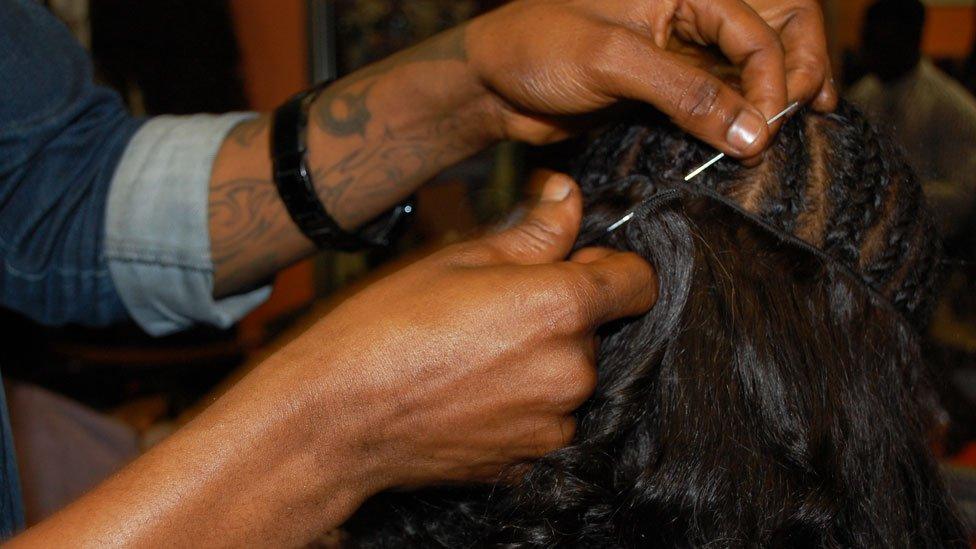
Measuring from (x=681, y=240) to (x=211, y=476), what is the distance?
50 cm

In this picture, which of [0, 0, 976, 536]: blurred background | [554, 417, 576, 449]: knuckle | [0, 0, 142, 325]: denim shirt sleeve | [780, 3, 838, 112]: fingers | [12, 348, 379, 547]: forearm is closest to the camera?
[12, 348, 379, 547]: forearm

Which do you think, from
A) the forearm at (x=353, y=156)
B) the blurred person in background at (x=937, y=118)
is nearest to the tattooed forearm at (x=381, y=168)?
the forearm at (x=353, y=156)

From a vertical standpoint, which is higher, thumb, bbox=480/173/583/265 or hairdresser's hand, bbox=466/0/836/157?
hairdresser's hand, bbox=466/0/836/157

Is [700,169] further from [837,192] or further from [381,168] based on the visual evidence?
[381,168]

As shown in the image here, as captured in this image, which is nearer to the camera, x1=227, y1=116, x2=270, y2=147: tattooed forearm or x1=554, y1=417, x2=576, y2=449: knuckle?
x1=554, y1=417, x2=576, y2=449: knuckle

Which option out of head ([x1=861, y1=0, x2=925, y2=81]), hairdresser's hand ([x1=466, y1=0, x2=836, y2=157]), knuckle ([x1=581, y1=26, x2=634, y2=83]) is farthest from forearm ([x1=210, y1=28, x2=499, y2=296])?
head ([x1=861, y1=0, x2=925, y2=81])

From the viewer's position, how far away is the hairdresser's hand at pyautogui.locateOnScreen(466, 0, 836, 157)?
2.75ft

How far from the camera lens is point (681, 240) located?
862 mm

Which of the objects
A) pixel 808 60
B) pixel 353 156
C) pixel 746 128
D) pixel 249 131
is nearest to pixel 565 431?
pixel 746 128

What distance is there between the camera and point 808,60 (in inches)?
35.6

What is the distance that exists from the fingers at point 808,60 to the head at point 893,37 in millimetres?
1175

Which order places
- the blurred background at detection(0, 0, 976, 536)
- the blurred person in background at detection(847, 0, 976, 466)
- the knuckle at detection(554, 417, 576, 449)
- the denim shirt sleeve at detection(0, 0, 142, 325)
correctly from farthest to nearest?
1. the blurred person in background at detection(847, 0, 976, 466)
2. the blurred background at detection(0, 0, 976, 536)
3. the denim shirt sleeve at detection(0, 0, 142, 325)
4. the knuckle at detection(554, 417, 576, 449)

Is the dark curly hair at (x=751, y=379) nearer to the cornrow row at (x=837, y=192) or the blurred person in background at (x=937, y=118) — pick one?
the cornrow row at (x=837, y=192)

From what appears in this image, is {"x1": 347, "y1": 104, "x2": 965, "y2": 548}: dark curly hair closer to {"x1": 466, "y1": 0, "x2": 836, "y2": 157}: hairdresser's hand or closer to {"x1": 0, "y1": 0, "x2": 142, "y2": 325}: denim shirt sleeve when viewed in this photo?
{"x1": 466, "y1": 0, "x2": 836, "y2": 157}: hairdresser's hand
